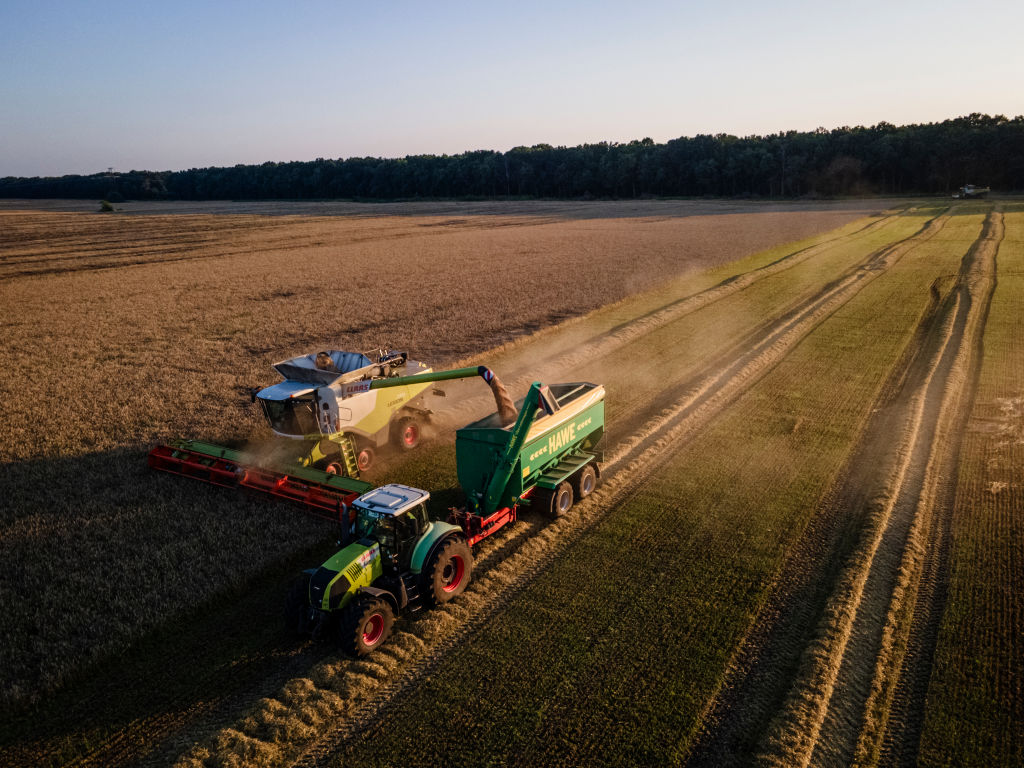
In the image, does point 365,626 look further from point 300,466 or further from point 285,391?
point 285,391

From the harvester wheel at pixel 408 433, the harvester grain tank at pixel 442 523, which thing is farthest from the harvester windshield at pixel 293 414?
the harvester grain tank at pixel 442 523

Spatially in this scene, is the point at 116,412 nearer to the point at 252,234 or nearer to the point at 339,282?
the point at 339,282

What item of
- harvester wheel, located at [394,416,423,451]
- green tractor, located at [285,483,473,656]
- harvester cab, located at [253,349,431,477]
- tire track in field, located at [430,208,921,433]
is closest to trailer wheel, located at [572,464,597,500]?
green tractor, located at [285,483,473,656]

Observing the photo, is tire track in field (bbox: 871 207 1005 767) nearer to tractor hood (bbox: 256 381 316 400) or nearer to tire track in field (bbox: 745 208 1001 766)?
tire track in field (bbox: 745 208 1001 766)

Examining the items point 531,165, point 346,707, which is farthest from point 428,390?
point 531,165

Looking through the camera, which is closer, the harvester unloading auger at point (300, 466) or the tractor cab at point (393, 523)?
the tractor cab at point (393, 523)

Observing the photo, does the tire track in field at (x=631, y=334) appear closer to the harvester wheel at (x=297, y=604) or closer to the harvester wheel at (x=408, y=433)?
the harvester wheel at (x=408, y=433)
